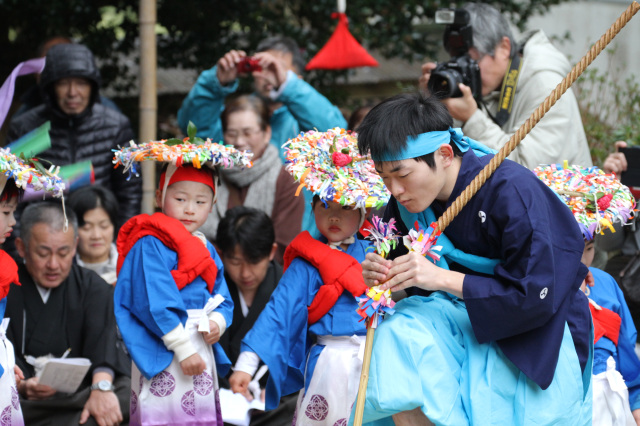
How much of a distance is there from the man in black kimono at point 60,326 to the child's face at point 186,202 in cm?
83

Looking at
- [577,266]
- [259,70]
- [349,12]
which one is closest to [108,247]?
[259,70]

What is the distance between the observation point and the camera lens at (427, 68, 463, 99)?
4414 millimetres

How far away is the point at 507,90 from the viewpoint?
4.73 meters

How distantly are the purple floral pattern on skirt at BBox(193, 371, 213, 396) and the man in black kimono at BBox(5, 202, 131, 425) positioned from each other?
2.46 feet

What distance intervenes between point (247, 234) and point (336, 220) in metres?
0.90

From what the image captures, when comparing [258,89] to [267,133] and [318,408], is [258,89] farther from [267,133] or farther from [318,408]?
[318,408]

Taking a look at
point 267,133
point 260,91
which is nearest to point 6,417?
point 267,133

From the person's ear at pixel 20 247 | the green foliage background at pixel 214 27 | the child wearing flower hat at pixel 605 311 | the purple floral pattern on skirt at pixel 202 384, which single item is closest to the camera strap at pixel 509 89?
the child wearing flower hat at pixel 605 311

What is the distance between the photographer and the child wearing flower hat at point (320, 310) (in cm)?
373

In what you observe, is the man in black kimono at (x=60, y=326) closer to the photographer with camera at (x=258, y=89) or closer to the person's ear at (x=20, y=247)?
the person's ear at (x=20, y=247)

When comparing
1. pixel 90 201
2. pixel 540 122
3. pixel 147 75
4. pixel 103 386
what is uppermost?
pixel 147 75

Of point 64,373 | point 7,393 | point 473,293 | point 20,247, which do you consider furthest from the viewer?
point 20,247

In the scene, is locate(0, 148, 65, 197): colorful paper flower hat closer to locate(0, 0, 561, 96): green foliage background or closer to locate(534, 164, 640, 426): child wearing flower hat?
locate(534, 164, 640, 426): child wearing flower hat

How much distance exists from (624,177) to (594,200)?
35.4 inches
